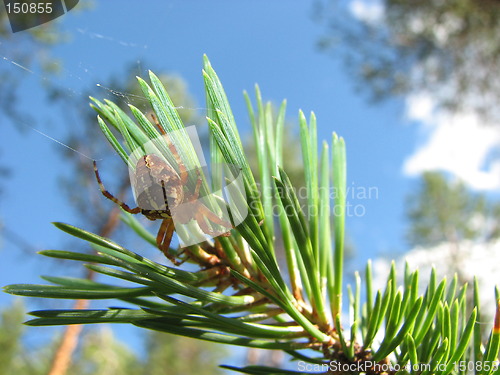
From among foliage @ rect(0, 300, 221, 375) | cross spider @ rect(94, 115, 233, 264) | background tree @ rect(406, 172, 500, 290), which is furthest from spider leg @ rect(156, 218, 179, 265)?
background tree @ rect(406, 172, 500, 290)

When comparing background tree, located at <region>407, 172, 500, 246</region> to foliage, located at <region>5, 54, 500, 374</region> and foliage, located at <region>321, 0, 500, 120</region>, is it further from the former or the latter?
foliage, located at <region>5, 54, 500, 374</region>

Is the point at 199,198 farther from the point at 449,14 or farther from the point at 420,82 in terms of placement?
the point at 420,82

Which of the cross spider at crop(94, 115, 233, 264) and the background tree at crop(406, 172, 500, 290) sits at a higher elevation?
the background tree at crop(406, 172, 500, 290)

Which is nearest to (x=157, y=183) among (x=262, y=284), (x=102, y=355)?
(x=262, y=284)

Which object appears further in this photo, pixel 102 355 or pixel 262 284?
pixel 102 355

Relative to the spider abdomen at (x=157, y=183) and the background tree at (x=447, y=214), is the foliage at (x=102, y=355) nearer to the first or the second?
the spider abdomen at (x=157, y=183)

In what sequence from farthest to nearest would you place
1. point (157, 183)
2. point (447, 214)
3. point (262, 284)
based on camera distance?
point (447, 214) → point (262, 284) → point (157, 183)

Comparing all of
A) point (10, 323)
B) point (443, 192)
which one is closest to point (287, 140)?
point (443, 192)

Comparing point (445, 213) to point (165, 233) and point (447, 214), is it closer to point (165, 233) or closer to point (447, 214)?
point (447, 214)
